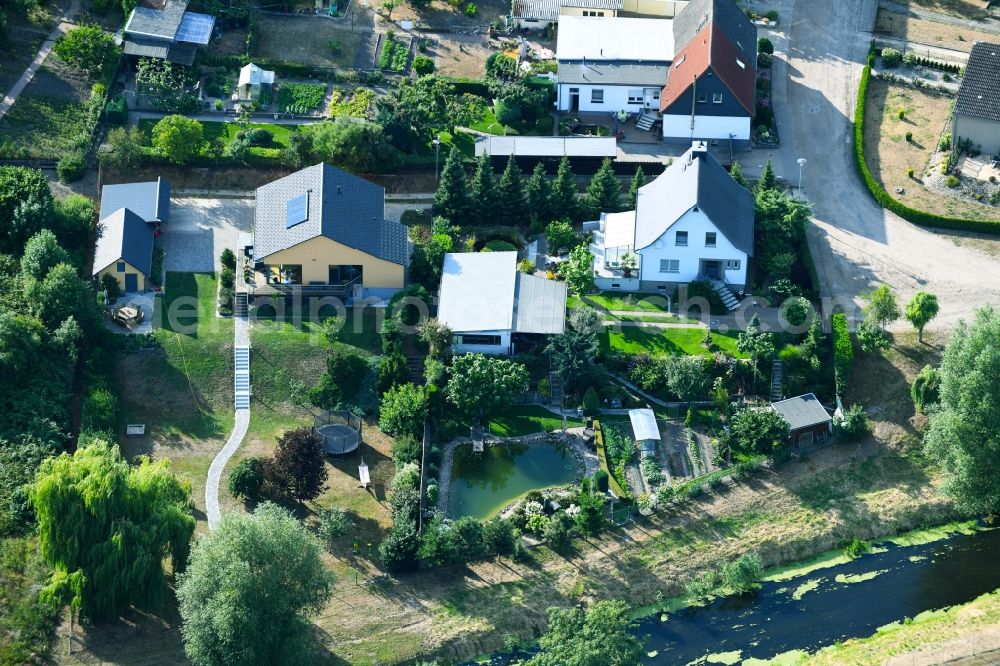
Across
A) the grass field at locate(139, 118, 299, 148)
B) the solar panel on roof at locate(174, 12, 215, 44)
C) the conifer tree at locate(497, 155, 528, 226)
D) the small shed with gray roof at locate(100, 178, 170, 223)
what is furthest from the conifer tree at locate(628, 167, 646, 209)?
the solar panel on roof at locate(174, 12, 215, 44)

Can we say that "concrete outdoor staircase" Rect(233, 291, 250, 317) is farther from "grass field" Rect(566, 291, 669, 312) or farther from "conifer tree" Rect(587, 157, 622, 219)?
"conifer tree" Rect(587, 157, 622, 219)

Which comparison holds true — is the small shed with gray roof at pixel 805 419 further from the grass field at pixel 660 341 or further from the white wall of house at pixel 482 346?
the white wall of house at pixel 482 346

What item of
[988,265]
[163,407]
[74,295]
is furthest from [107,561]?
[988,265]

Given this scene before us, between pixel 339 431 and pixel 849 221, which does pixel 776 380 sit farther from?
pixel 339 431

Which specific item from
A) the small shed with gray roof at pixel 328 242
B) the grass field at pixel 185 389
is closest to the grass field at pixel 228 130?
the small shed with gray roof at pixel 328 242

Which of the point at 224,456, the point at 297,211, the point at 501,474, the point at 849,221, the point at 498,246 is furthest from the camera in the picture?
the point at 849,221

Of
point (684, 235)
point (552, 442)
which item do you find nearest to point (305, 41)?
point (684, 235)

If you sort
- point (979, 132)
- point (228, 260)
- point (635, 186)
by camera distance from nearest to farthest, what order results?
1. point (228, 260)
2. point (635, 186)
3. point (979, 132)
